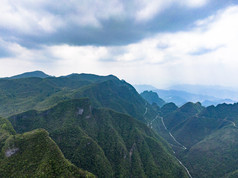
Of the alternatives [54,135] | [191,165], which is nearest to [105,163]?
[54,135]

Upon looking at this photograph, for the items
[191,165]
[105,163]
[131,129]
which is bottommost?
[191,165]

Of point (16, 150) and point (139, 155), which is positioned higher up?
point (16, 150)

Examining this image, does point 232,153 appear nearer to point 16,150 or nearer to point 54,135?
point 54,135

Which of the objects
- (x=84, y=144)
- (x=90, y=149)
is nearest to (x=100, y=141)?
(x=90, y=149)

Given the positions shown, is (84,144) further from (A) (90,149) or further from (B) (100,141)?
(B) (100,141)

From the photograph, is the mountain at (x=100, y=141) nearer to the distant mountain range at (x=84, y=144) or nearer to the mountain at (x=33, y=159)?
the distant mountain range at (x=84, y=144)

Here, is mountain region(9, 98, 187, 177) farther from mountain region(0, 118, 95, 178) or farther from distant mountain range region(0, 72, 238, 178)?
mountain region(0, 118, 95, 178)

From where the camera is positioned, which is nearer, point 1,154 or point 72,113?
point 1,154
